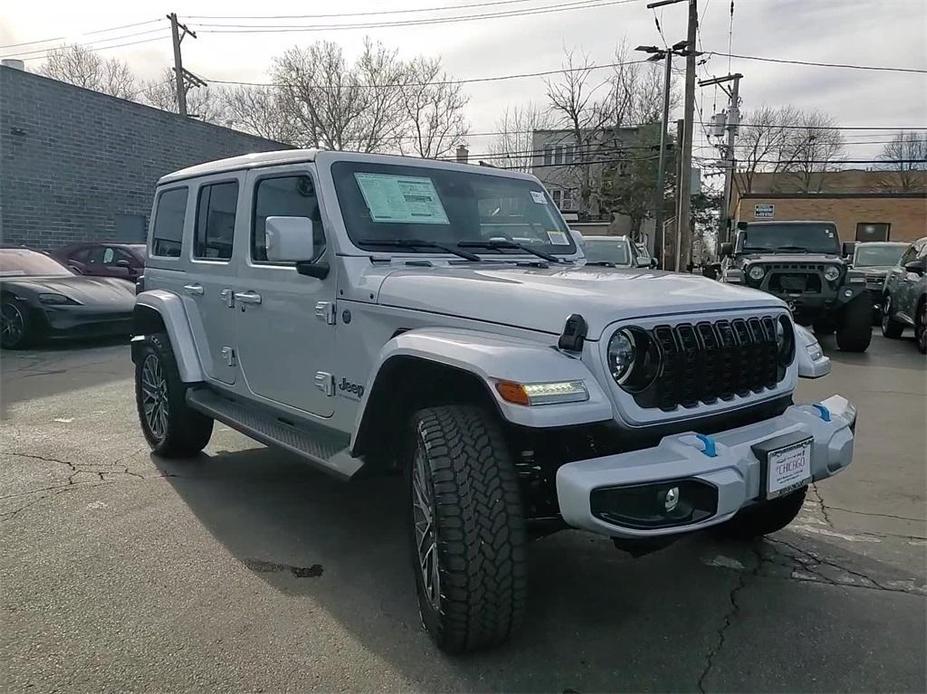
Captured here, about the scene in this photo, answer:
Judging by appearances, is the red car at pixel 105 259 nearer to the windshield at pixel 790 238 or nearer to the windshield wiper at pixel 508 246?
the windshield at pixel 790 238

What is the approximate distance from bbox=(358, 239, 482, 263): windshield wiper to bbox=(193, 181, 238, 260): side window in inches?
47.8

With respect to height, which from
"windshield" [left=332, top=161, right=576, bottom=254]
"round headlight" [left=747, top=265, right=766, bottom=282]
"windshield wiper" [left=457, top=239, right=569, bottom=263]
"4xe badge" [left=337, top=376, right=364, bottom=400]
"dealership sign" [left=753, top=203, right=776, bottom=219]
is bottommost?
"4xe badge" [left=337, top=376, right=364, bottom=400]

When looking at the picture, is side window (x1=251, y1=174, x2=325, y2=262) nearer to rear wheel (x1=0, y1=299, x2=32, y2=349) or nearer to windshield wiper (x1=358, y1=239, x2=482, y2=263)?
windshield wiper (x1=358, y1=239, x2=482, y2=263)

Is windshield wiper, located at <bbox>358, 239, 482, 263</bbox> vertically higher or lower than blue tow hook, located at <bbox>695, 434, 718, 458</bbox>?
higher

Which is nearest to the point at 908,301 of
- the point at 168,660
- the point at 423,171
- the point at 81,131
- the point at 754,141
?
the point at 423,171

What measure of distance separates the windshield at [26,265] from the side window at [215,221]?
22.9 feet

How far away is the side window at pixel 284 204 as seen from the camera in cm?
368

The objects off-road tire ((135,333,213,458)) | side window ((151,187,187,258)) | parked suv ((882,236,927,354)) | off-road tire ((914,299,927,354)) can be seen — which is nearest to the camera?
off-road tire ((135,333,213,458))

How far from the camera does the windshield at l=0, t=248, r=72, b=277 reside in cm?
1027

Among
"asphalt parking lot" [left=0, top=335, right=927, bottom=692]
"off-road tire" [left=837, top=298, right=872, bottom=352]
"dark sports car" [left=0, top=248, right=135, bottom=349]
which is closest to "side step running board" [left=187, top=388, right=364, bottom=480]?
"asphalt parking lot" [left=0, top=335, right=927, bottom=692]

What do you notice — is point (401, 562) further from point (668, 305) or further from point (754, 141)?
point (754, 141)

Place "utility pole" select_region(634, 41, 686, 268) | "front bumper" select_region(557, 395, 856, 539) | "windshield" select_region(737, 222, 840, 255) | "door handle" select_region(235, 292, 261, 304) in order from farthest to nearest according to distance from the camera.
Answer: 1. "utility pole" select_region(634, 41, 686, 268)
2. "windshield" select_region(737, 222, 840, 255)
3. "door handle" select_region(235, 292, 261, 304)
4. "front bumper" select_region(557, 395, 856, 539)

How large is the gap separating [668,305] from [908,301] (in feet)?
33.5

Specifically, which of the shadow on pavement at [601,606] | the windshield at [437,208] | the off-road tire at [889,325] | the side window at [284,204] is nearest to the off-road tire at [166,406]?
the shadow on pavement at [601,606]
